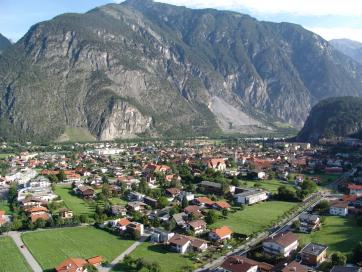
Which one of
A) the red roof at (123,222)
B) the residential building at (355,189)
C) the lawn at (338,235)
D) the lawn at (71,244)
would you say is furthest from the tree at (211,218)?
the residential building at (355,189)

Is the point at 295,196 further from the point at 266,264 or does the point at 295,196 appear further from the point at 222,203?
the point at 266,264

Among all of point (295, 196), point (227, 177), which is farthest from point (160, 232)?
point (227, 177)

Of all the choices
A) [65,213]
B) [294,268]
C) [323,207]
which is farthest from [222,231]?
[65,213]

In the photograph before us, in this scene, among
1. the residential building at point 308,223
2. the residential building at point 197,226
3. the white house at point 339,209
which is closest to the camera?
the residential building at point 308,223

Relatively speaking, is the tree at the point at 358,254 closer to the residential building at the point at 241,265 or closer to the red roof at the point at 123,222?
the residential building at the point at 241,265

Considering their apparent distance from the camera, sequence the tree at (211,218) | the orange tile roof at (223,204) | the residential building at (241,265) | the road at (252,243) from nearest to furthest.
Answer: the residential building at (241,265), the road at (252,243), the tree at (211,218), the orange tile roof at (223,204)
